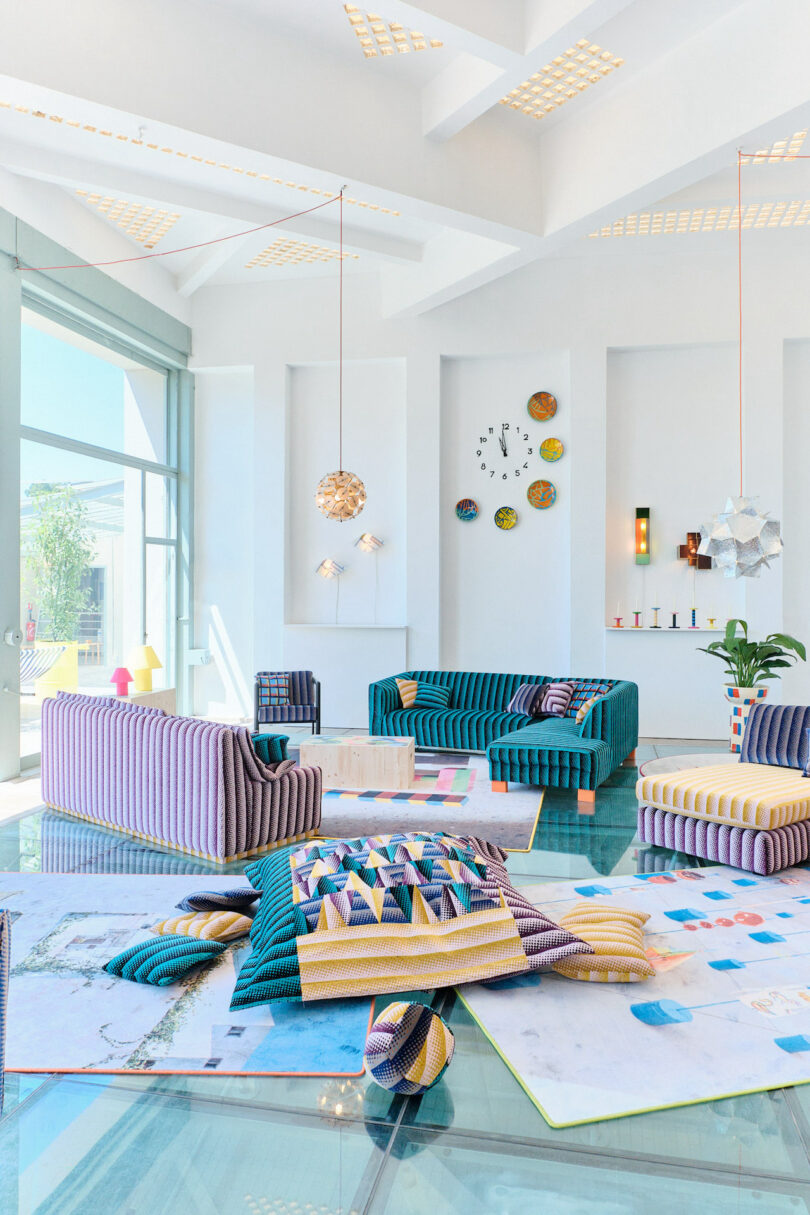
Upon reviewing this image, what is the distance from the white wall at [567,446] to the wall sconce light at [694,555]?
133 millimetres

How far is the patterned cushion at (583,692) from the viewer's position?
6816 millimetres

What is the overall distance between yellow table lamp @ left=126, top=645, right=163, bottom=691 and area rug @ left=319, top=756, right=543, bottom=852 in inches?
98.7

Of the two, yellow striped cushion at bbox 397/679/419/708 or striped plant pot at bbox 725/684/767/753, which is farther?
yellow striped cushion at bbox 397/679/419/708

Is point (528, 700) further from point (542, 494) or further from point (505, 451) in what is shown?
point (505, 451)

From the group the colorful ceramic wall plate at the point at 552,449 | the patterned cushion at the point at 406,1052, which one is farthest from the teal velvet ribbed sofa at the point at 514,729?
the patterned cushion at the point at 406,1052

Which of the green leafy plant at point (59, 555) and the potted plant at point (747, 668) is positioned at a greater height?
the green leafy plant at point (59, 555)

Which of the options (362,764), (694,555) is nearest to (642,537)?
(694,555)

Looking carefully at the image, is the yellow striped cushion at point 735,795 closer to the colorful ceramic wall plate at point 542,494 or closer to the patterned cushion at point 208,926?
the patterned cushion at point 208,926

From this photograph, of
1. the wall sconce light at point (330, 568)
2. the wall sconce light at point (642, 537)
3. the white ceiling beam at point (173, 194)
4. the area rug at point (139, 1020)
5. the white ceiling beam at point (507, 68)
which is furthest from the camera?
the wall sconce light at point (330, 568)

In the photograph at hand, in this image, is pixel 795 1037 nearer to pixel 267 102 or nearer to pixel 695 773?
pixel 695 773

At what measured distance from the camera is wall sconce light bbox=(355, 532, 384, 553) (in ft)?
28.9

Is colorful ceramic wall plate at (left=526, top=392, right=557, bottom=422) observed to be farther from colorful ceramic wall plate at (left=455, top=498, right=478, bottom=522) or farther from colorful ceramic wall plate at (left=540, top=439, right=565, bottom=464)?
colorful ceramic wall plate at (left=455, top=498, right=478, bottom=522)

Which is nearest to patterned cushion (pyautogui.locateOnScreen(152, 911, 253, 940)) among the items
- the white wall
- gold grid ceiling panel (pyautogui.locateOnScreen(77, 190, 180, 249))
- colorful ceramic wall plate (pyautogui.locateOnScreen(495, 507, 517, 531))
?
the white wall

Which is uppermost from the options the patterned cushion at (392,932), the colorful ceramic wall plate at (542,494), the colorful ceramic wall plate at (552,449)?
the colorful ceramic wall plate at (552,449)
